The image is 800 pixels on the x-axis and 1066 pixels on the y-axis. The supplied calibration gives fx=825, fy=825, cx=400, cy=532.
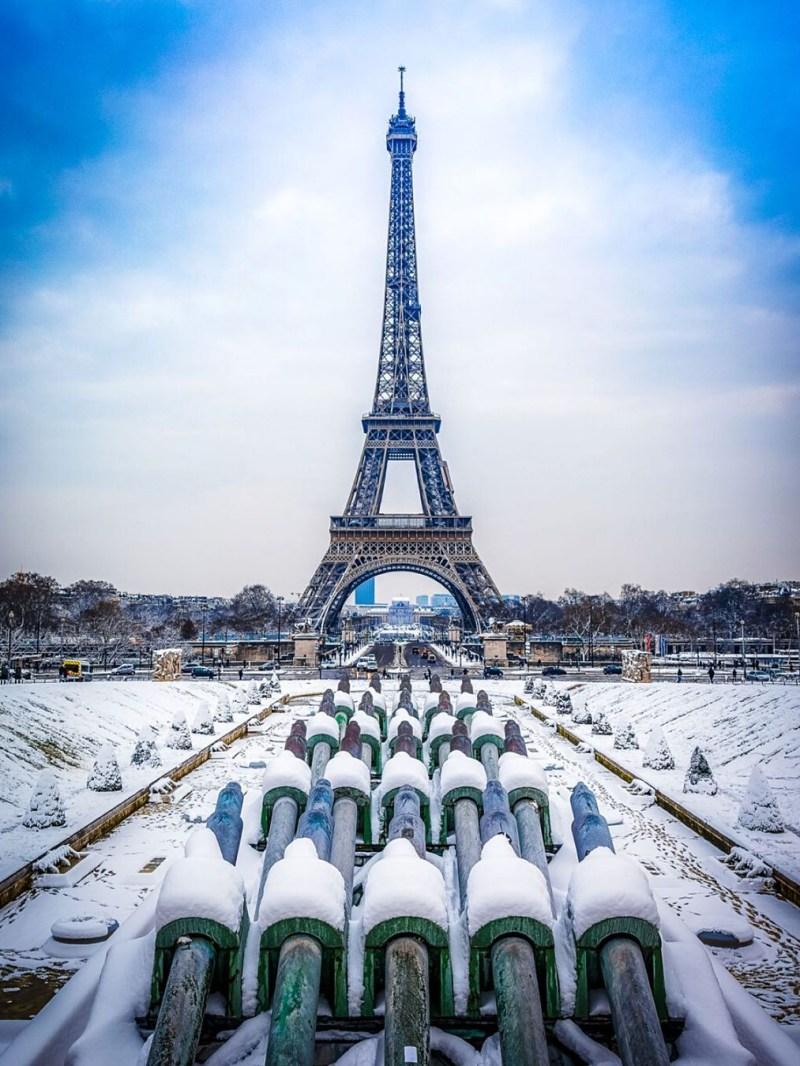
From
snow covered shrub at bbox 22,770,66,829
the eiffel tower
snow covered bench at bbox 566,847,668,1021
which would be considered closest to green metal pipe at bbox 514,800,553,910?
snow covered bench at bbox 566,847,668,1021

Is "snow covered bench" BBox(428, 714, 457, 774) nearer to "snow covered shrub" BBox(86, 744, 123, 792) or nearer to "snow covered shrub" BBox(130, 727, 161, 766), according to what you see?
"snow covered shrub" BBox(86, 744, 123, 792)

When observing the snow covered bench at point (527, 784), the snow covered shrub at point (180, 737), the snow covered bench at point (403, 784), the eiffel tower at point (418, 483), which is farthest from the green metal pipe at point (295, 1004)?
the eiffel tower at point (418, 483)

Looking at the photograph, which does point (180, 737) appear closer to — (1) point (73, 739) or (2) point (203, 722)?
(2) point (203, 722)

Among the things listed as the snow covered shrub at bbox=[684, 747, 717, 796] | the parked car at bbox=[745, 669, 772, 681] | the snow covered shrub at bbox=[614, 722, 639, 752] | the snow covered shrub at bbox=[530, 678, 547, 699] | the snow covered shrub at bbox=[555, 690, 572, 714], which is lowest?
the snow covered shrub at bbox=[684, 747, 717, 796]

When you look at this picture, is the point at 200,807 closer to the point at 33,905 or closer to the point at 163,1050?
the point at 33,905

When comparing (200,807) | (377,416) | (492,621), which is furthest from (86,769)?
(377,416)

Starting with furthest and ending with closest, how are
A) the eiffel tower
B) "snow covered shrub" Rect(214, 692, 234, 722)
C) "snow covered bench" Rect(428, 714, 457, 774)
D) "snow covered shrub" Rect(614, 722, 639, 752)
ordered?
the eiffel tower < "snow covered shrub" Rect(214, 692, 234, 722) < "snow covered shrub" Rect(614, 722, 639, 752) < "snow covered bench" Rect(428, 714, 457, 774)

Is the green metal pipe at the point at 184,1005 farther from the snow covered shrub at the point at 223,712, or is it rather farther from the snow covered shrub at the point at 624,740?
the snow covered shrub at the point at 223,712
